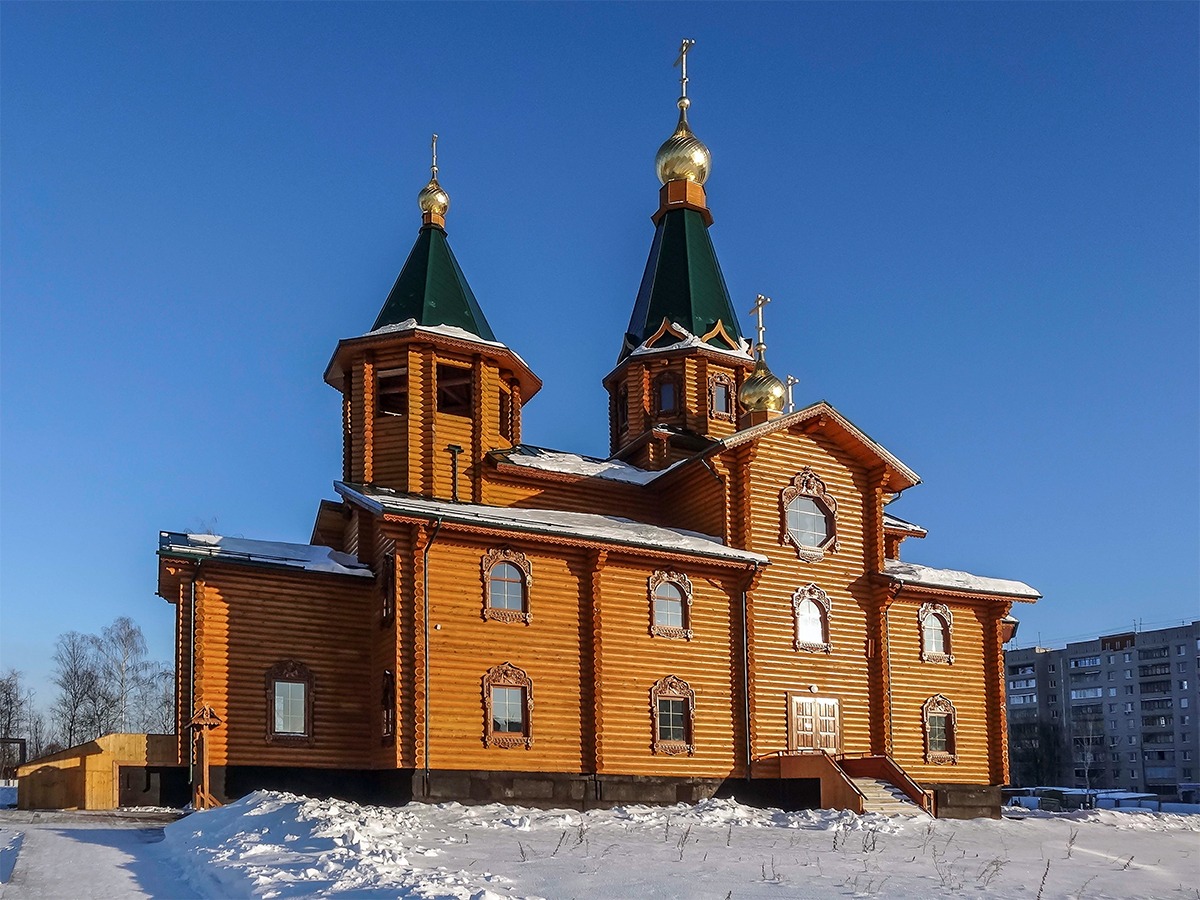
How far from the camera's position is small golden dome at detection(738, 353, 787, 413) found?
3203 cm

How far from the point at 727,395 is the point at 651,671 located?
460 inches

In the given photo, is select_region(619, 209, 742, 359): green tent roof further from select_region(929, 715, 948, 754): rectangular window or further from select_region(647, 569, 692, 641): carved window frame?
select_region(929, 715, 948, 754): rectangular window

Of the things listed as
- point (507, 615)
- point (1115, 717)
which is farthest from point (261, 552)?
point (1115, 717)

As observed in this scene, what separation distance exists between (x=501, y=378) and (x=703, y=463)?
18.9 ft

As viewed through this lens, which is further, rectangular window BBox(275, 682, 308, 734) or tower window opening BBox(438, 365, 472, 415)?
tower window opening BBox(438, 365, 472, 415)

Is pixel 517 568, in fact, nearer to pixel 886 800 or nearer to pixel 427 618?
pixel 427 618

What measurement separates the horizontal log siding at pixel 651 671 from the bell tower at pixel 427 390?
16.2 ft

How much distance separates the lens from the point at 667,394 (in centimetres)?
3462

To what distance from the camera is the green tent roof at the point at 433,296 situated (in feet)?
96.3

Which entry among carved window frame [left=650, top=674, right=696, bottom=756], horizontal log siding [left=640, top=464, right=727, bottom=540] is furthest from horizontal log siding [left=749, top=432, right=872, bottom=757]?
carved window frame [left=650, top=674, right=696, bottom=756]

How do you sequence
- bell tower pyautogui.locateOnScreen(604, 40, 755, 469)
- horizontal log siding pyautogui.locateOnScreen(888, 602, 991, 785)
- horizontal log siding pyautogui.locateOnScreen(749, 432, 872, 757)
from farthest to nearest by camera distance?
bell tower pyautogui.locateOnScreen(604, 40, 755, 469) < horizontal log siding pyautogui.locateOnScreen(888, 602, 991, 785) < horizontal log siding pyautogui.locateOnScreen(749, 432, 872, 757)

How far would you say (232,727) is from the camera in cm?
2366

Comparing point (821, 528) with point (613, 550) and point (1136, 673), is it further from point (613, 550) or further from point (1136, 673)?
point (1136, 673)

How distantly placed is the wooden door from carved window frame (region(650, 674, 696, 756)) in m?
2.58
